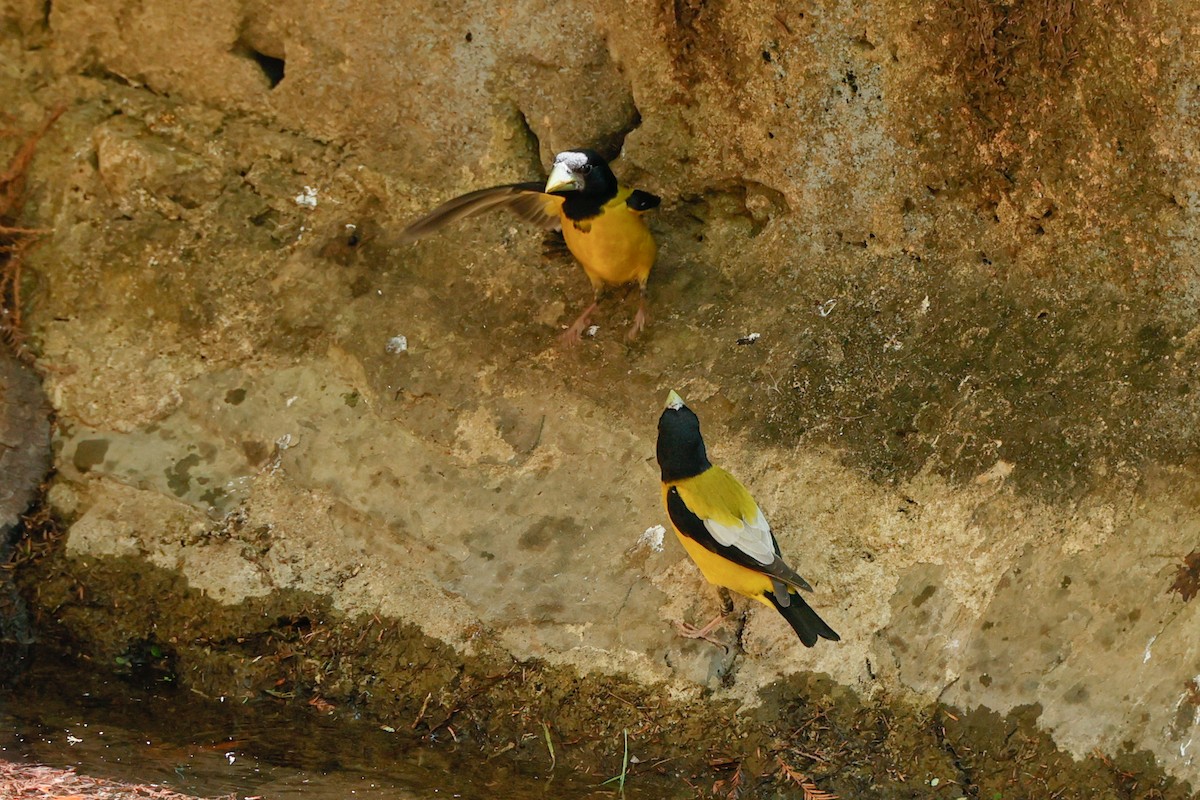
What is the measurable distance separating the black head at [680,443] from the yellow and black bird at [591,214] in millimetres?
578

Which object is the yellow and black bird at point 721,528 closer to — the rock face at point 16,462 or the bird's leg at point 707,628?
the bird's leg at point 707,628

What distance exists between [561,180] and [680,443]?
1005mm

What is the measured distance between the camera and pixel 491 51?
4.65 meters

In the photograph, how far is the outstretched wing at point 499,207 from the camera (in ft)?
14.5

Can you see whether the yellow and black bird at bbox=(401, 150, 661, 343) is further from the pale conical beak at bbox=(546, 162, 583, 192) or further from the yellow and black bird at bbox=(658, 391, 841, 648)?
the yellow and black bird at bbox=(658, 391, 841, 648)

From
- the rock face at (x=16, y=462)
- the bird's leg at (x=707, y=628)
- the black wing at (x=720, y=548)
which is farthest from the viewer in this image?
the rock face at (x=16, y=462)

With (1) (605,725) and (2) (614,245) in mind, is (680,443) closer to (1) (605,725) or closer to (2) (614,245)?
(2) (614,245)

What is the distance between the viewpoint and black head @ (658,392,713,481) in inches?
162

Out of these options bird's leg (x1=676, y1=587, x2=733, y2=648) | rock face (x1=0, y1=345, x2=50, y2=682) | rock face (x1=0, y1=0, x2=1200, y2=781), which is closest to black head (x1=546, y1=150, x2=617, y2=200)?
rock face (x1=0, y1=0, x2=1200, y2=781)

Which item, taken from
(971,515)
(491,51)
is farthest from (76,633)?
(971,515)

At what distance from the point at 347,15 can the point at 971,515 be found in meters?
2.91

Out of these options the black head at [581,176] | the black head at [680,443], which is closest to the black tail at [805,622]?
the black head at [680,443]

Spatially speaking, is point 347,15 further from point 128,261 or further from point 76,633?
point 76,633

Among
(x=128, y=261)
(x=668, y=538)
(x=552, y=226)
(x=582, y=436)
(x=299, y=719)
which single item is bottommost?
(x=299, y=719)
